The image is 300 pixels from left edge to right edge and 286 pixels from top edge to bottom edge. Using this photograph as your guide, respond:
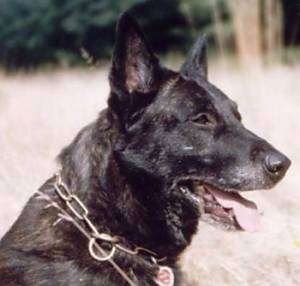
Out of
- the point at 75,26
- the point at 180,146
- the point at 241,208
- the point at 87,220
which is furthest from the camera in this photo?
the point at 75,26

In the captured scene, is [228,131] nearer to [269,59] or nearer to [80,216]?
[80,216]

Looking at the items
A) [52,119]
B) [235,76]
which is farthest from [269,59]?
[52,119]

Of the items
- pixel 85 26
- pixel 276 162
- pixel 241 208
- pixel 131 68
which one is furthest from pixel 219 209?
pixel 85 26

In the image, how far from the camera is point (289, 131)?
347 inches

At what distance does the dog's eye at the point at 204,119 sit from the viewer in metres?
4.20

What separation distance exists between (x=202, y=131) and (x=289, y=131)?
474cm

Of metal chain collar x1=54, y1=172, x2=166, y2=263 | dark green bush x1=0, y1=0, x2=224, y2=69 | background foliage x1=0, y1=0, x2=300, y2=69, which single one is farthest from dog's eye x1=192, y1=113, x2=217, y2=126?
dark green bush x1=0, y1=0, x2=224, y2=69

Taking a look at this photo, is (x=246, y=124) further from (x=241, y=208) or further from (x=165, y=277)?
(x=165, y=277)

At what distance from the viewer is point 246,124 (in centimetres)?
909

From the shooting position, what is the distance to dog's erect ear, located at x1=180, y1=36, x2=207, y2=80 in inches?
176

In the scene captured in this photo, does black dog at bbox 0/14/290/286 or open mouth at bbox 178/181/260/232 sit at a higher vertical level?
black dog at bbox 0/14/290/286

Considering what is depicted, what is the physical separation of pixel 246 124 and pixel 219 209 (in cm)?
490

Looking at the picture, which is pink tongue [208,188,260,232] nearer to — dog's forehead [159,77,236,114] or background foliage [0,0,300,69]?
dog's forehead [159,77,236,114]

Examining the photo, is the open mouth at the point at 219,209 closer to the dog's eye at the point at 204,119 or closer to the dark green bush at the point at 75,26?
the dog's eye at the point at 204,119
